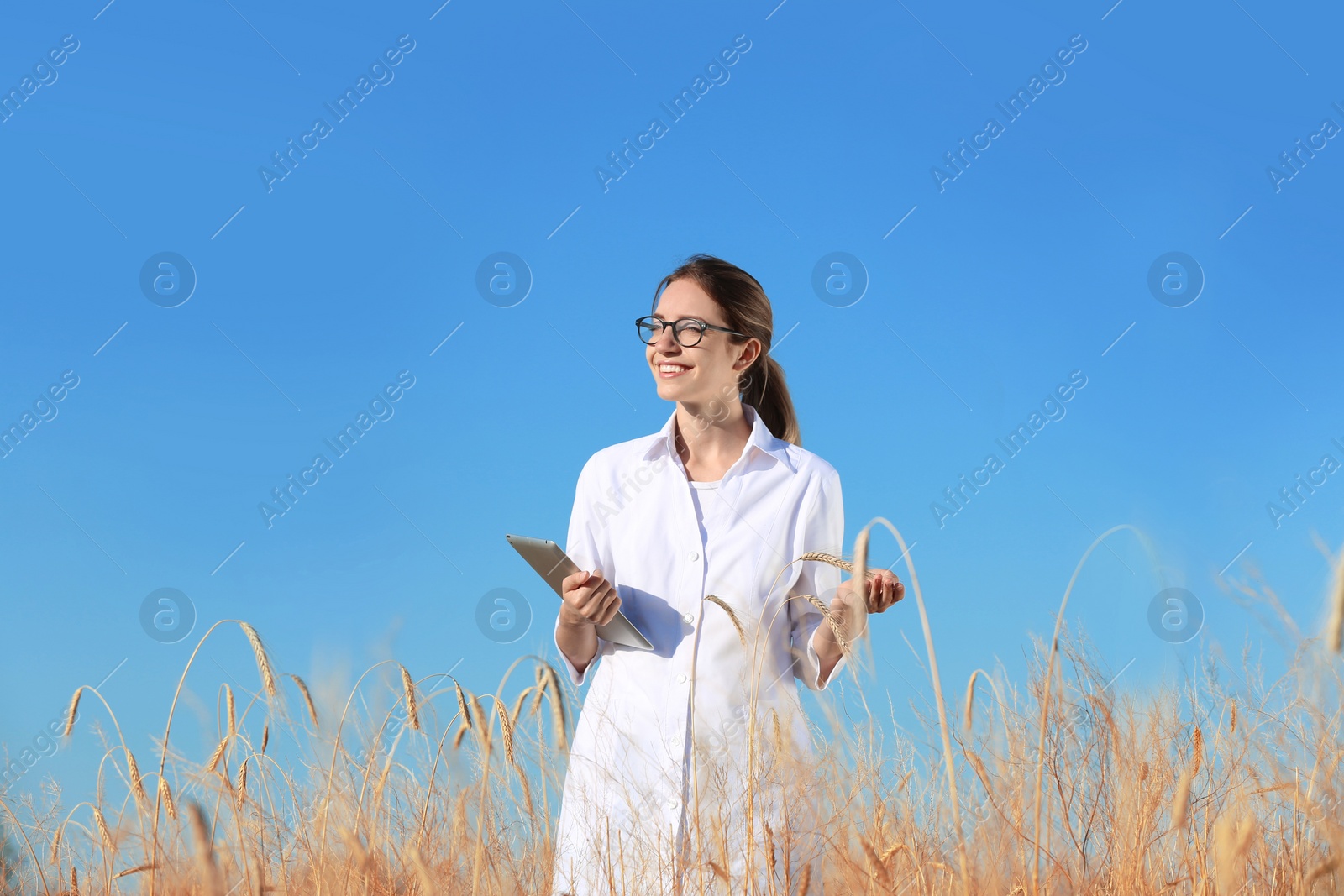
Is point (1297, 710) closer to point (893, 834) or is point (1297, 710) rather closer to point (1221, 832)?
point (893, 834)

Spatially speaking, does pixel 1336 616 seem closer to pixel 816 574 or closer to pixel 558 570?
pixel 816 574

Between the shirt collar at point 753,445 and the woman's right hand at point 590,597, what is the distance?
605 mm

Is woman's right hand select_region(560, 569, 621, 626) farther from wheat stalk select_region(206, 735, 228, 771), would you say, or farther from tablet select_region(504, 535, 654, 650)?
wheat stalk select_region(206, 735, 228, 771)

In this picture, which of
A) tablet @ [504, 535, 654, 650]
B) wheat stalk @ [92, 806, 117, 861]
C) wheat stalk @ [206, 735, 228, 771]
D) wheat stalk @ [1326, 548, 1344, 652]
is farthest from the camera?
wheat stalk @ [92, 806, 117, 861]

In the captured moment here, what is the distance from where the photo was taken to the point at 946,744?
6.34 ft

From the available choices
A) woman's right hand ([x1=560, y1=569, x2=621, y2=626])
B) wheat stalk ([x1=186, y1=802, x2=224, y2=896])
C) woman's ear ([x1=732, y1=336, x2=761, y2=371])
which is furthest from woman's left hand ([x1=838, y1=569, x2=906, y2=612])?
wheat stalk ([x1=186, y1=802, x2=224, y2=896])

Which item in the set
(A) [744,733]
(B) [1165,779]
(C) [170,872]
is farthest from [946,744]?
(C) [170,872]

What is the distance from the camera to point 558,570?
2.72m

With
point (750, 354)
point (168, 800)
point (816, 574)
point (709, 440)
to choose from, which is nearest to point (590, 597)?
point (816, 574)

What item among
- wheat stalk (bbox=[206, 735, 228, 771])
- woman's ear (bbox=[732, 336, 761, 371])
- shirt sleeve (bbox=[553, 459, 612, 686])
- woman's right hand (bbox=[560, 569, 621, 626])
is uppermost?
woman's ear (bbox=[732, 336, 761, 371])

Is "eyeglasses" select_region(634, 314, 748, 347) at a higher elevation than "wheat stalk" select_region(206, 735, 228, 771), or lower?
higher

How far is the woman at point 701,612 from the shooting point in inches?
98.6

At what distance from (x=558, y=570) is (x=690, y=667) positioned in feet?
1.45

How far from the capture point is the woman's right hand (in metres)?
2.66
